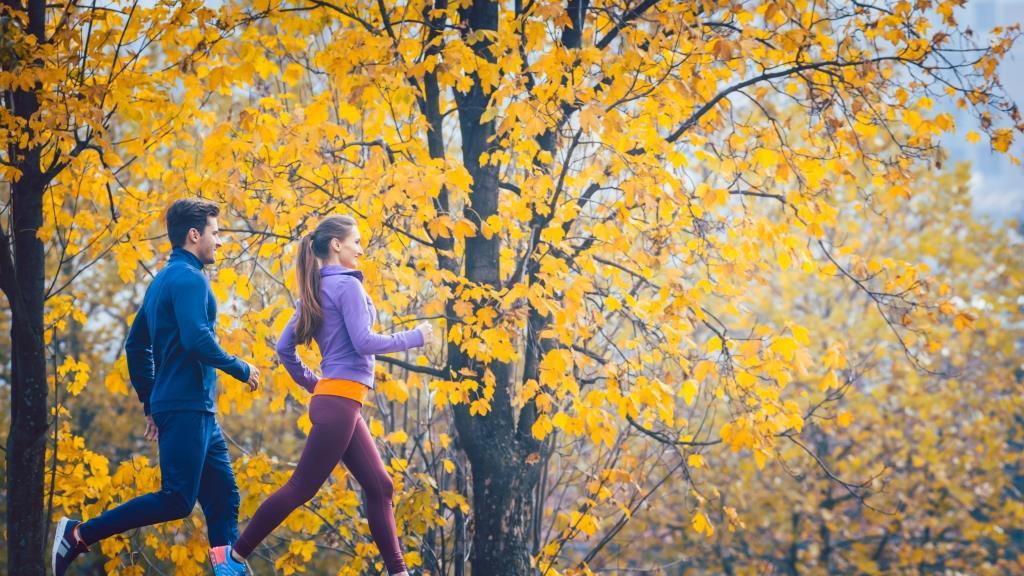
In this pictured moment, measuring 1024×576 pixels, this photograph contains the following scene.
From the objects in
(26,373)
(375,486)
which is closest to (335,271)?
(375,486)

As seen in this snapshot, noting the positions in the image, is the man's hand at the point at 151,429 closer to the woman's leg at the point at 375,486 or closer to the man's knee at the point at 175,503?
the man's knee at the point at 175,503

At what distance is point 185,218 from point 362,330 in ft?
3.36

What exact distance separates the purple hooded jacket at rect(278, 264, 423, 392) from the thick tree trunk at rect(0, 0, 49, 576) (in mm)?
2069

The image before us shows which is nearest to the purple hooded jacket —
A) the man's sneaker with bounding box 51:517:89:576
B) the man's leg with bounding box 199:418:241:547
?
the man's leg with bounding box 199:418:241:547

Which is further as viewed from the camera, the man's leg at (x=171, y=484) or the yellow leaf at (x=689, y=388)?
the yellow leaf at (x=689, y=388)

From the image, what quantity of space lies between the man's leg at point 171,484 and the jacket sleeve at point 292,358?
538mm

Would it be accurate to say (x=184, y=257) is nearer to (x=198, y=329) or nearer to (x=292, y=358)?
(x=198, y=329)

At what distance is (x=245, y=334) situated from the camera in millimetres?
5453

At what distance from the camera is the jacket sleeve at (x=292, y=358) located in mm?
4348

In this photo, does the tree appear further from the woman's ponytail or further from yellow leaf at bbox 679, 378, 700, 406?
the woman's ponytail

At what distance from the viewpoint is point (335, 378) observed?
13.6ft

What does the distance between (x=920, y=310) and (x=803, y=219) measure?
3.55 feet

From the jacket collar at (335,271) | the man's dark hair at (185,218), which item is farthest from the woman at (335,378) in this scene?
the man's dark hair at (185,218)

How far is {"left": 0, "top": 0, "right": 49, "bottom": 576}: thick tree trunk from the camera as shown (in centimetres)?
517
